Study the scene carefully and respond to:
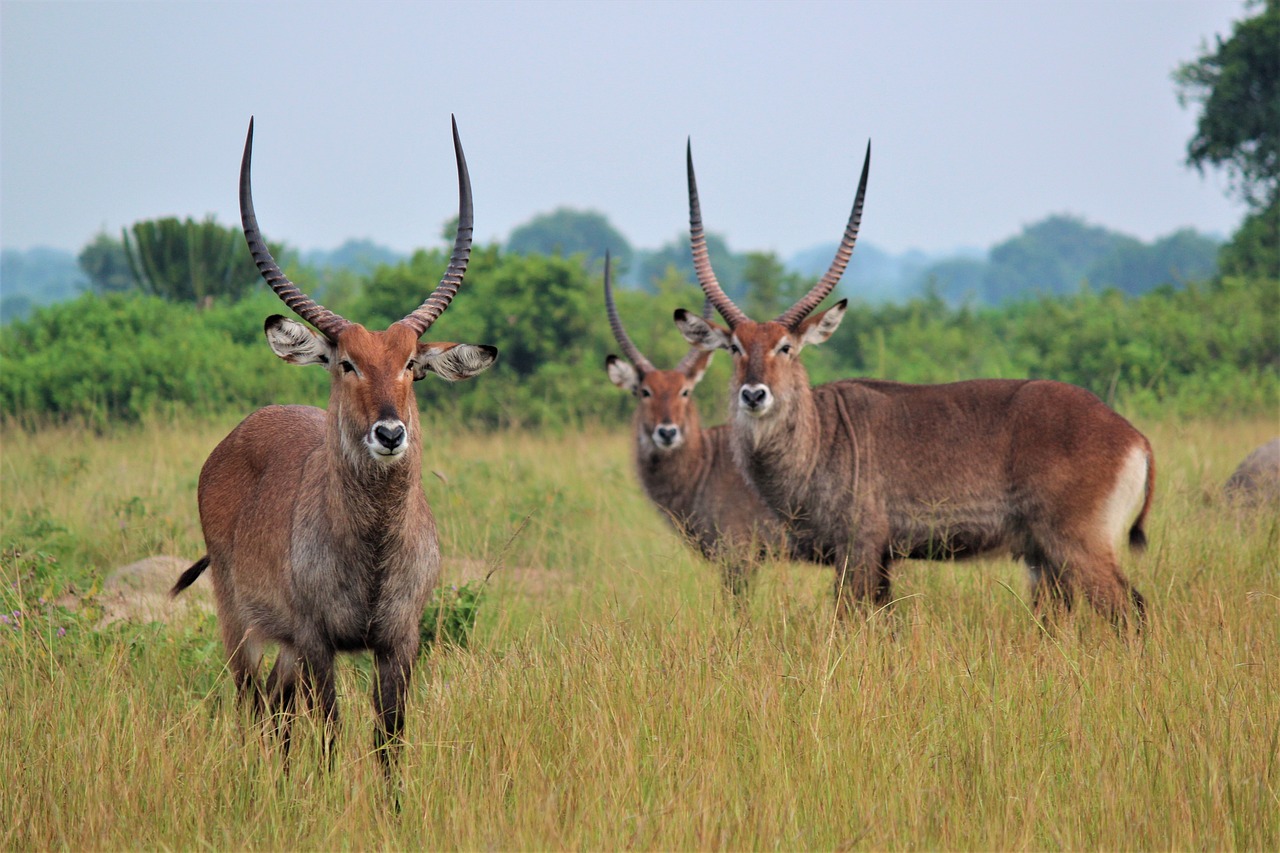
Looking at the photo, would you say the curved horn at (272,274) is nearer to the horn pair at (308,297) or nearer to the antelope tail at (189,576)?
the horn pair at (308,297)

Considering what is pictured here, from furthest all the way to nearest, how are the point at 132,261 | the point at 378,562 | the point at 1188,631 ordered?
the point at 132,261 < the point at 1188,631 < the point at 378,562

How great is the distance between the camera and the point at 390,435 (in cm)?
311

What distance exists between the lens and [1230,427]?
1027cm

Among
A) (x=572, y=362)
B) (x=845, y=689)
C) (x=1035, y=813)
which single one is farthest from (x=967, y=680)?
(x=572, y=362)

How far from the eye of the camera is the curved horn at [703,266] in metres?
5.41

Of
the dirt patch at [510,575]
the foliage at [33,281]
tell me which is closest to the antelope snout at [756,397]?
the dirt patch at [510,575]

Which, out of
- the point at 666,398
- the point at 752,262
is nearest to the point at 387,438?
the point at 666,398

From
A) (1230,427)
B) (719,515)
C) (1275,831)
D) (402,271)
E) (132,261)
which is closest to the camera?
(1275,831)

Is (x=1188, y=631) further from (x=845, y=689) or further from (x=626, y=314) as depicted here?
(x=626, y=314)

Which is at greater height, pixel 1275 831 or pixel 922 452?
pixel 922 452

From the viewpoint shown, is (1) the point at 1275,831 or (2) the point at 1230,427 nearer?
(1) the point at 1275,831

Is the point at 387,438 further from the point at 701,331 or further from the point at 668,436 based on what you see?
the point at 668,436

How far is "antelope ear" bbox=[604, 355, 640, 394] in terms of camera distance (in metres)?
6.86

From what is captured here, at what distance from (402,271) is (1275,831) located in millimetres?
11734
